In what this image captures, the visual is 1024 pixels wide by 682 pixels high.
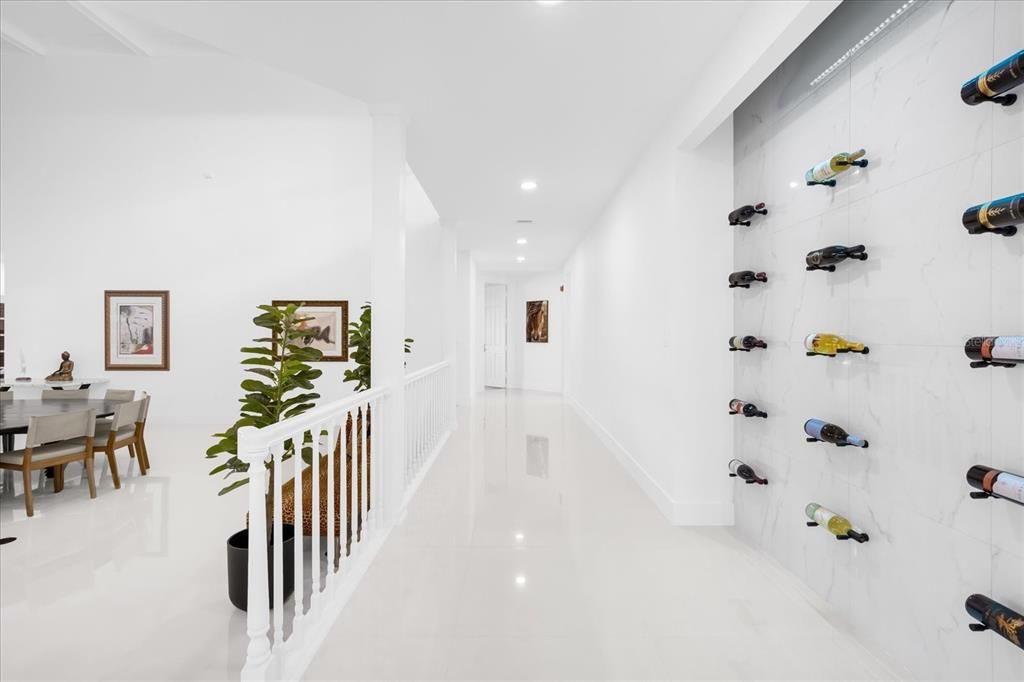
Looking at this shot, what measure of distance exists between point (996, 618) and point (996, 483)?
359 mm

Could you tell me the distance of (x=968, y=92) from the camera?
1402 mm

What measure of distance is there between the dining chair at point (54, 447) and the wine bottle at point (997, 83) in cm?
540

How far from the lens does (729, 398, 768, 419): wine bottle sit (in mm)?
2746

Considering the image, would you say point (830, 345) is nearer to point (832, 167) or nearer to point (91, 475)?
point (832, 167)

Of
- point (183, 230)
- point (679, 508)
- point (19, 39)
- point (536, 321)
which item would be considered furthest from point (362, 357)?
point (536, 321)

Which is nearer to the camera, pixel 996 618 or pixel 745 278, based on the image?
pixel 996 618

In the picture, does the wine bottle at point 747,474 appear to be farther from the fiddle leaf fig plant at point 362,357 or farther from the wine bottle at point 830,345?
the fiddle leaf fig plant at point 362,357

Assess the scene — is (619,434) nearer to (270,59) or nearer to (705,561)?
(705,561)

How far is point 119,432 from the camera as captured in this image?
4.44 m

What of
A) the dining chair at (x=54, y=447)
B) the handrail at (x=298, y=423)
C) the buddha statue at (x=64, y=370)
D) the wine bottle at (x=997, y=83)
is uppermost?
the wine bottle at (x=997, y=83)

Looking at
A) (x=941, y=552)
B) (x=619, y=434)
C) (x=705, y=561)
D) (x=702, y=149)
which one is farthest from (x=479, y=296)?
(x=941, y=552)

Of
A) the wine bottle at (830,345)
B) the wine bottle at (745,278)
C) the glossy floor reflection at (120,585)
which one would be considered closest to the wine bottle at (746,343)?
the wine bottle at (745,278)

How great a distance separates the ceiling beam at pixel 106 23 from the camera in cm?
474

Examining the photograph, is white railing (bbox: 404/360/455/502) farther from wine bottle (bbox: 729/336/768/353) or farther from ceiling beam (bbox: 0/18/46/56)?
ceiling beam (bbox: 0/18/46/56)
